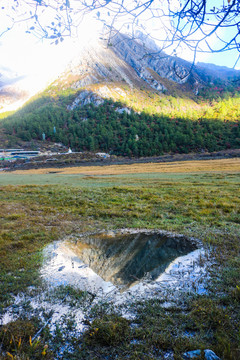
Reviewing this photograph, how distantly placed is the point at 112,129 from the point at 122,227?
131374 millimetres

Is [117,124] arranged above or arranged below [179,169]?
above

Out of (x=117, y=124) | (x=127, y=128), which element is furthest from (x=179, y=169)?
(x=117, y=124)

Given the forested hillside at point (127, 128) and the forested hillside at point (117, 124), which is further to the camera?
the forested hillside at point (117, 124)

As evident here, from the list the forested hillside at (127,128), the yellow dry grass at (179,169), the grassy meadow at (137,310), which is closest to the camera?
the grassy meadow at (137,310)

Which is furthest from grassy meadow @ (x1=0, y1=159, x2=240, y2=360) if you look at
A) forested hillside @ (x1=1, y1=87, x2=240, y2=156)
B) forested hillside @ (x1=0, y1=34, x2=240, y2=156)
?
forested hillside @ (x1=1, y1=87, x2=240, y2=156)

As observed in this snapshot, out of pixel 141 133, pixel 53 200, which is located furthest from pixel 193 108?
pixel 53 200

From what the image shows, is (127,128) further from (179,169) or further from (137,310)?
(137,310)

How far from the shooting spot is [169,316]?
361 cm

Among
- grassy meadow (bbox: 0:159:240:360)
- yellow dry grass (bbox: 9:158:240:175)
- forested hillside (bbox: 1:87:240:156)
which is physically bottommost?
grassy meadow (bbox: 0:159:240:360)

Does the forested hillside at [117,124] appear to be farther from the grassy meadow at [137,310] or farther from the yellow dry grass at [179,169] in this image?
the grassy meadow at [137,310]

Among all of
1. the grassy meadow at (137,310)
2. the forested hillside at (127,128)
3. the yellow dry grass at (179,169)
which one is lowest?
the grassy meadow at (137,310)

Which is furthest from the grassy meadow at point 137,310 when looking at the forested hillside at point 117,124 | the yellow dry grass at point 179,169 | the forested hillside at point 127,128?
the forested hillside at point 127,128

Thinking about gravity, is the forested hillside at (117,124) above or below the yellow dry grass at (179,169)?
above

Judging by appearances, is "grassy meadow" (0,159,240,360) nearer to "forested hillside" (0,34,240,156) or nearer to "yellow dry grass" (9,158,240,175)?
"yellow dry grass" (9,158,240,175)
